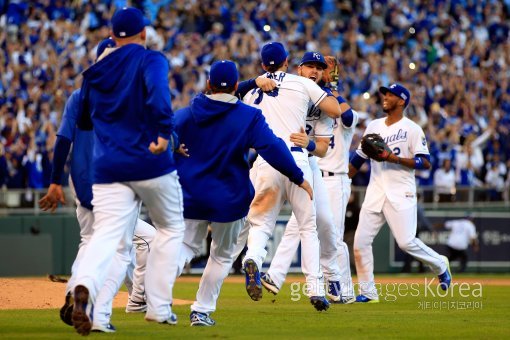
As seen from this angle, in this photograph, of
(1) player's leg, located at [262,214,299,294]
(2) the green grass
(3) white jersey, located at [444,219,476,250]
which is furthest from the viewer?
(3) white jersey, located at [444,219,476,250]

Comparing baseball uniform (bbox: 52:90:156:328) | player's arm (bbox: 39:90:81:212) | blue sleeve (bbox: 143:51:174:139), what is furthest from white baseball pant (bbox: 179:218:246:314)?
blue sleeve (bbox: 143:51:174:139)

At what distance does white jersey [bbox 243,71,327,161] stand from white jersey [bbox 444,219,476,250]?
12.2 m

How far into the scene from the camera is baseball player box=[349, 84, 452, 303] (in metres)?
12.0

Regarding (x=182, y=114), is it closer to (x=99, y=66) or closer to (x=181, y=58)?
(x=99, y=66)

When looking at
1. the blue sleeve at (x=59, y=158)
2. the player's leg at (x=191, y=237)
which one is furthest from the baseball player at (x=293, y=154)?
the blue sleeve at (x=59, y=158)

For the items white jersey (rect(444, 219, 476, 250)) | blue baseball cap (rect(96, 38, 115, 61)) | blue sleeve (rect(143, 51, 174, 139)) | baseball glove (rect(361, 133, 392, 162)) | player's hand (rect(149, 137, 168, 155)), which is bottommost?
white jersey (rect(444, 219, 476, 250))

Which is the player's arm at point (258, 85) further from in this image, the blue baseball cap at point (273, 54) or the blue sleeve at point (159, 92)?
the blue sleeve at point (159, 92)

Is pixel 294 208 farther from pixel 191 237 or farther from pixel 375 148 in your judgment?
pixel 191 237

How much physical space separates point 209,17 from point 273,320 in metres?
18.0

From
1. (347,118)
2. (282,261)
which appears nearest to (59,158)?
(282,261)

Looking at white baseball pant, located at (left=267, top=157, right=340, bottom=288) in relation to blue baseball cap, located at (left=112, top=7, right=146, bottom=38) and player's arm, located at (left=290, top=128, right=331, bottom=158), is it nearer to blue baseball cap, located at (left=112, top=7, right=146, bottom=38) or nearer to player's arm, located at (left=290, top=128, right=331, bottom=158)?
player's arm, located at (left=290, top=128, right=331, bottom=158)

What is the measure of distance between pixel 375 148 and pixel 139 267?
318 cm

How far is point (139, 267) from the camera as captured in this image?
10125 mm

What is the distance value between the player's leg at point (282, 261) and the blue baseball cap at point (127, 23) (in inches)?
130
